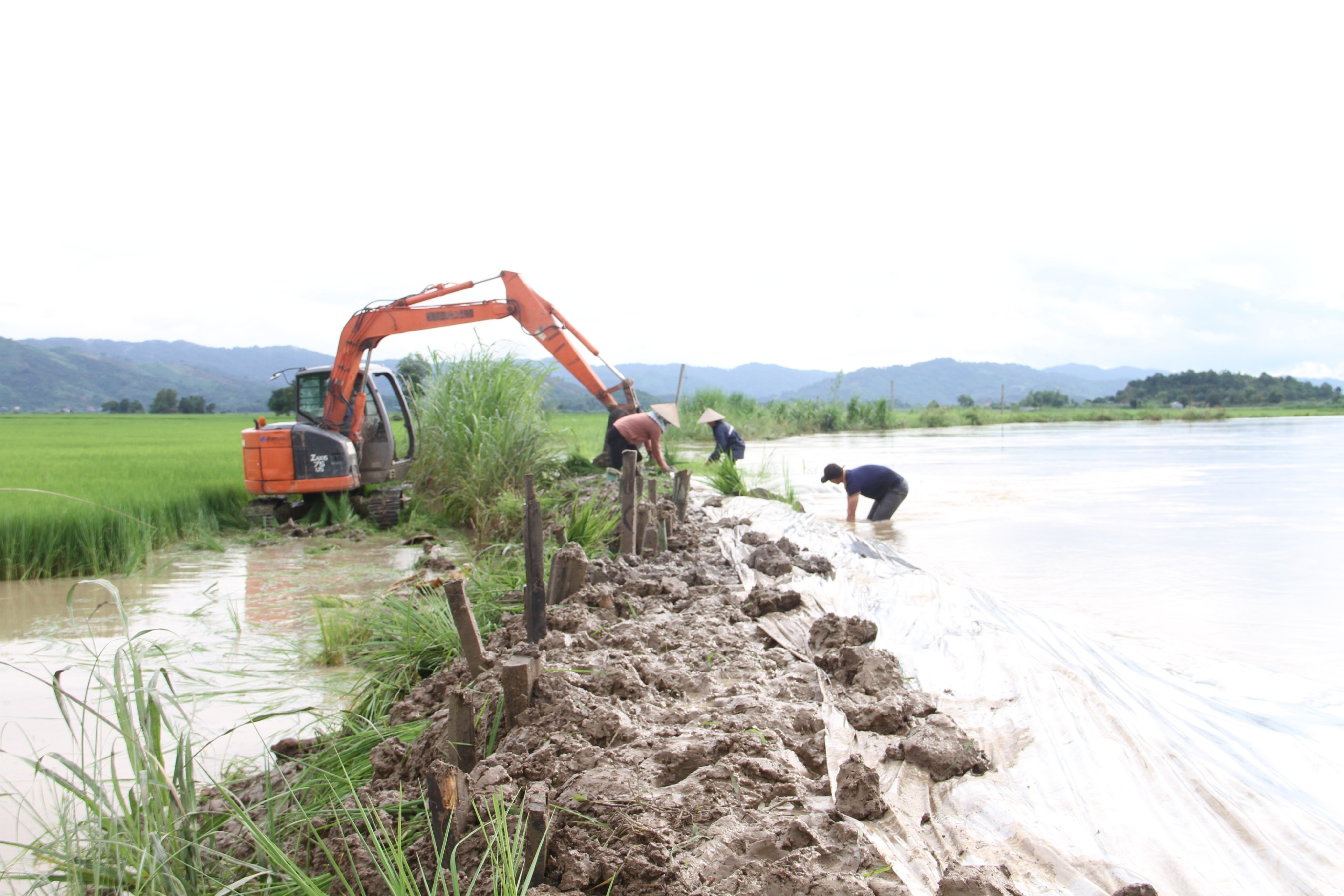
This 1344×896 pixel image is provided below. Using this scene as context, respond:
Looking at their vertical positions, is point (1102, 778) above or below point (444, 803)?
below

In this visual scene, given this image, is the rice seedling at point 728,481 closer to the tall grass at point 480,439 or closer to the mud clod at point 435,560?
the tall grass at point 480,439

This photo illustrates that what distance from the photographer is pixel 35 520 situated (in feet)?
20.2

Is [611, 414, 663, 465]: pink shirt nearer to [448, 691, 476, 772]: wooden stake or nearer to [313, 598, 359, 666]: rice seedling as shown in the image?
[313, 598, 359, 666]: rice seedling

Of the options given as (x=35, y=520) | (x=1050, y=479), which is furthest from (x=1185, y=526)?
(x=35, y=520)

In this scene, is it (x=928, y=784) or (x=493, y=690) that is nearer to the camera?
(x=928, y=784)

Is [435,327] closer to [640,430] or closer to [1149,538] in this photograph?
[640,430]

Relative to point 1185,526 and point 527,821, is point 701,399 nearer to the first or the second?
point 1185,526

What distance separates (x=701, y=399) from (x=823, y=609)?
20.5 m

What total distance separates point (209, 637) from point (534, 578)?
9.06ft

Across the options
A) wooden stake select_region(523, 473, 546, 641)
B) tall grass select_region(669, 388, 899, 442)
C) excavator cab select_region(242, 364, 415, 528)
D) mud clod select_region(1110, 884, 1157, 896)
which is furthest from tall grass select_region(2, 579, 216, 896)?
tall grass select_region(669, 388, 899, 442)

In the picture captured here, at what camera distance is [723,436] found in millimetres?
11875

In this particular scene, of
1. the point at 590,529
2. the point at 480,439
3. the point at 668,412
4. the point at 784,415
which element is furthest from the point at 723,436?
A: the point at 784,415

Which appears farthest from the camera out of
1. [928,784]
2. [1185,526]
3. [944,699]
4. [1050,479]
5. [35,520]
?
A: [1050,479]

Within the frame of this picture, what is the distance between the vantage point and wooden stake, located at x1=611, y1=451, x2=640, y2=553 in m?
4.31
